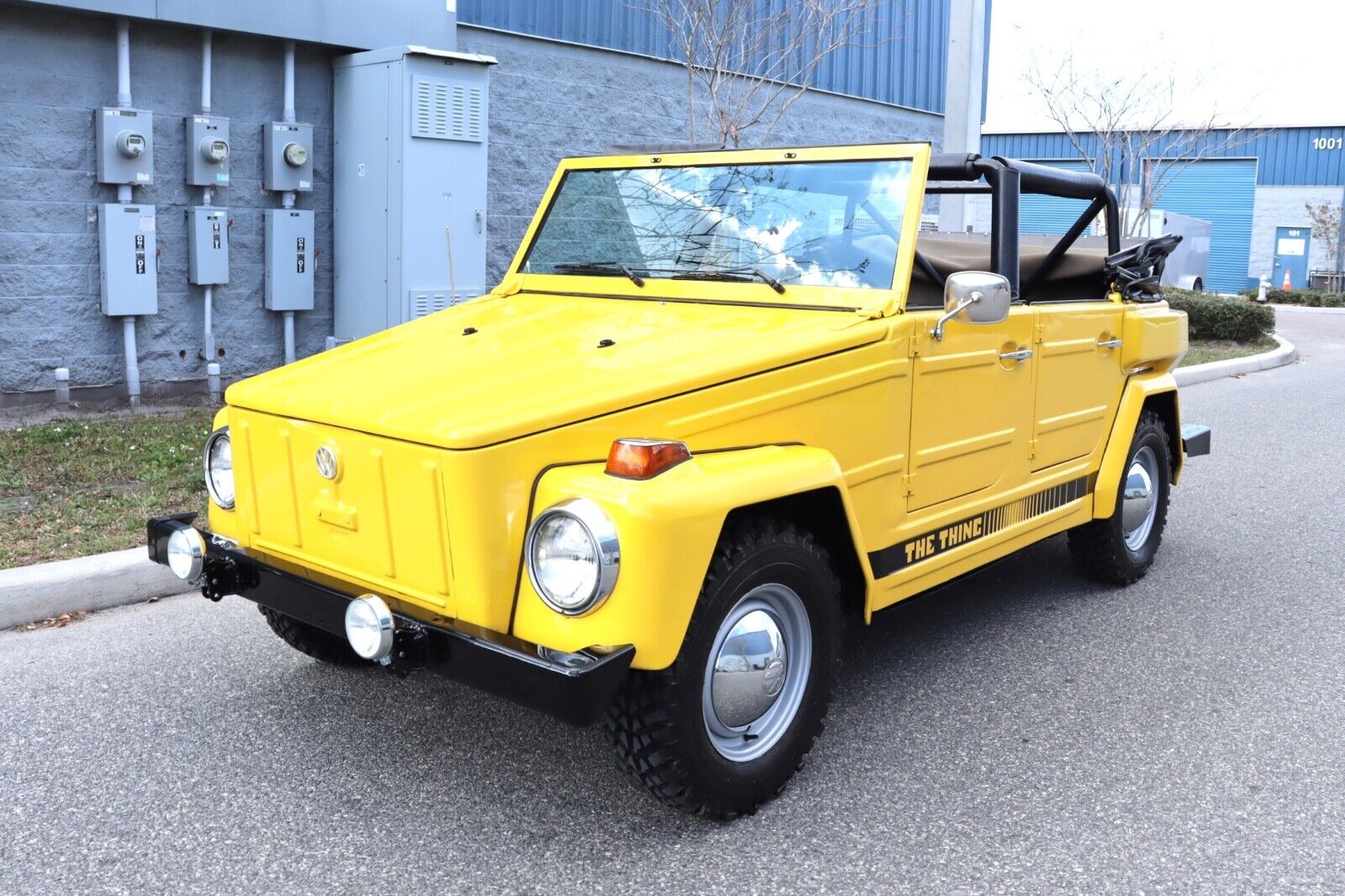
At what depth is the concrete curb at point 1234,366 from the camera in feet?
44.2

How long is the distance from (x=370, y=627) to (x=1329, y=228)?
1608 inches

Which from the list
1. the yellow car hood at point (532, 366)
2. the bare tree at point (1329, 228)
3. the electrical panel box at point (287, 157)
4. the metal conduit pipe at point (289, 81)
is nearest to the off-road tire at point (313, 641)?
the yellow car hood at point (532, 366)

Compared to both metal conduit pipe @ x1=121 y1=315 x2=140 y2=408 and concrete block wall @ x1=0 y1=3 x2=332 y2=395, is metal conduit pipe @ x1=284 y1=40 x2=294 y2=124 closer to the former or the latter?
concrete block wall @ x1=0 y1=3 x2=332 y2=395

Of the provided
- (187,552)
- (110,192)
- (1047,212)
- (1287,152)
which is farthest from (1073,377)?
(1287,152)

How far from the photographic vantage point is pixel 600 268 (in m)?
4.54

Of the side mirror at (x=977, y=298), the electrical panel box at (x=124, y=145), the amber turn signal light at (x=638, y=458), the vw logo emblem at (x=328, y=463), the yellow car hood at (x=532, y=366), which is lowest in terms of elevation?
the vw logo emblem at (x=328, y=463)

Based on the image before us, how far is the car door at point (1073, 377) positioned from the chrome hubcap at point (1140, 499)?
0.43 metres

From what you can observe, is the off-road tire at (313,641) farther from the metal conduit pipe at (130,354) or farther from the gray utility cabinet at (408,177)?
the metal conduit pipe at (130,354)

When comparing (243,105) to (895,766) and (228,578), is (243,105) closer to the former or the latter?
(228,578)

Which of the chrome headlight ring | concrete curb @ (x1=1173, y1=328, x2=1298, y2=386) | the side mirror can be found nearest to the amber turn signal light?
the side mirror

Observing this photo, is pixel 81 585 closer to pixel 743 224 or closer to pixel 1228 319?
pixel 743 224

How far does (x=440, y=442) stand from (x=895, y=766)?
176cm

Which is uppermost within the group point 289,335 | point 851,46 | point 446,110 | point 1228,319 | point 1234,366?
point 851,46

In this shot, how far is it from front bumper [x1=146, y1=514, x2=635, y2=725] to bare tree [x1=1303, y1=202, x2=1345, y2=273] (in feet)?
133
